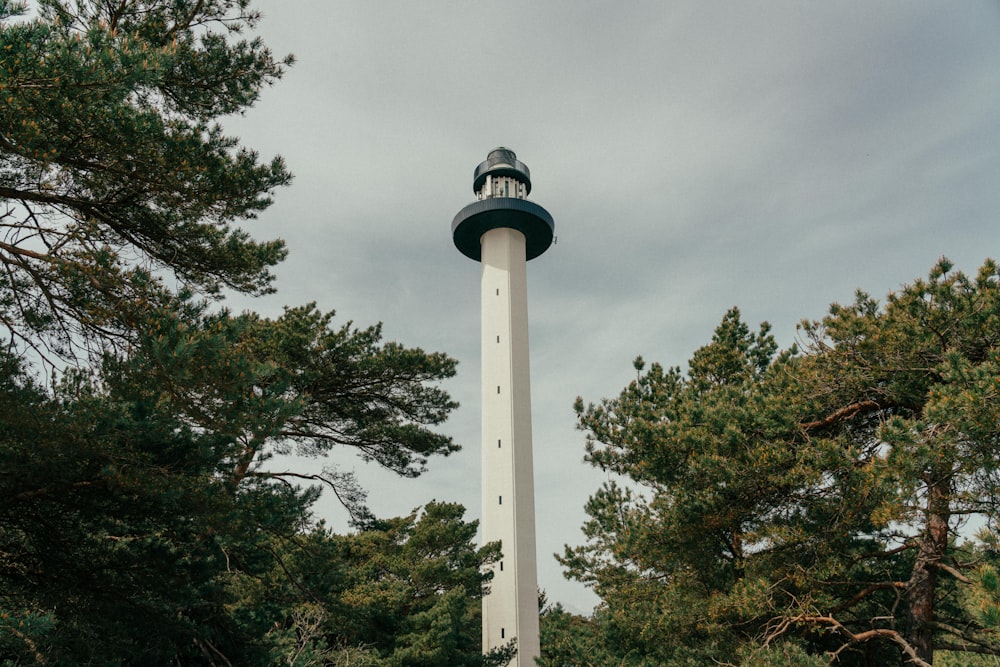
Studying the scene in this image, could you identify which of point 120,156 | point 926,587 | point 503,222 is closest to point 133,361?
point 120,156

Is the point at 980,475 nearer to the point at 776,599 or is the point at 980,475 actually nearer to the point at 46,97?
the point at 776,599

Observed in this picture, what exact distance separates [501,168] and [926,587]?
61.8 ft

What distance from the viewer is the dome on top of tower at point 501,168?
23172 mm

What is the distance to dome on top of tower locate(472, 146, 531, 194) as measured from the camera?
23.2 metres

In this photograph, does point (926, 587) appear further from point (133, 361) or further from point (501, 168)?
point (501, 168)

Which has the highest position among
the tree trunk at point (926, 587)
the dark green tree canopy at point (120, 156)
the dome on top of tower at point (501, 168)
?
the dome on top of tower at point (501, 168)

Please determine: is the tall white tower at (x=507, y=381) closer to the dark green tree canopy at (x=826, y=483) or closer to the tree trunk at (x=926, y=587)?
the dark green tree canopy at (x=826, y=483)

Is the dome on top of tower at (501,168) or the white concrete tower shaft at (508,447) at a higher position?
the dome on top of tower at (501,168)

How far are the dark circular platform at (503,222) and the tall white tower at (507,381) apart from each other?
0.04 meters

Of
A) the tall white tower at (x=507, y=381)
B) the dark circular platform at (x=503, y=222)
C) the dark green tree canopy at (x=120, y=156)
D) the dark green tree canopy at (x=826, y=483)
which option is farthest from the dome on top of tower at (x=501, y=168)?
the dark green tree canopy at (x=120, y=156)

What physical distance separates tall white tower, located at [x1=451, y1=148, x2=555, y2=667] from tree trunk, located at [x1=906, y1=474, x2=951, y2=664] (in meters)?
10.4

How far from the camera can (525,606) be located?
55.3ft

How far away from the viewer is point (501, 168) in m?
23.0

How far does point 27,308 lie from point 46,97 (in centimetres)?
212
